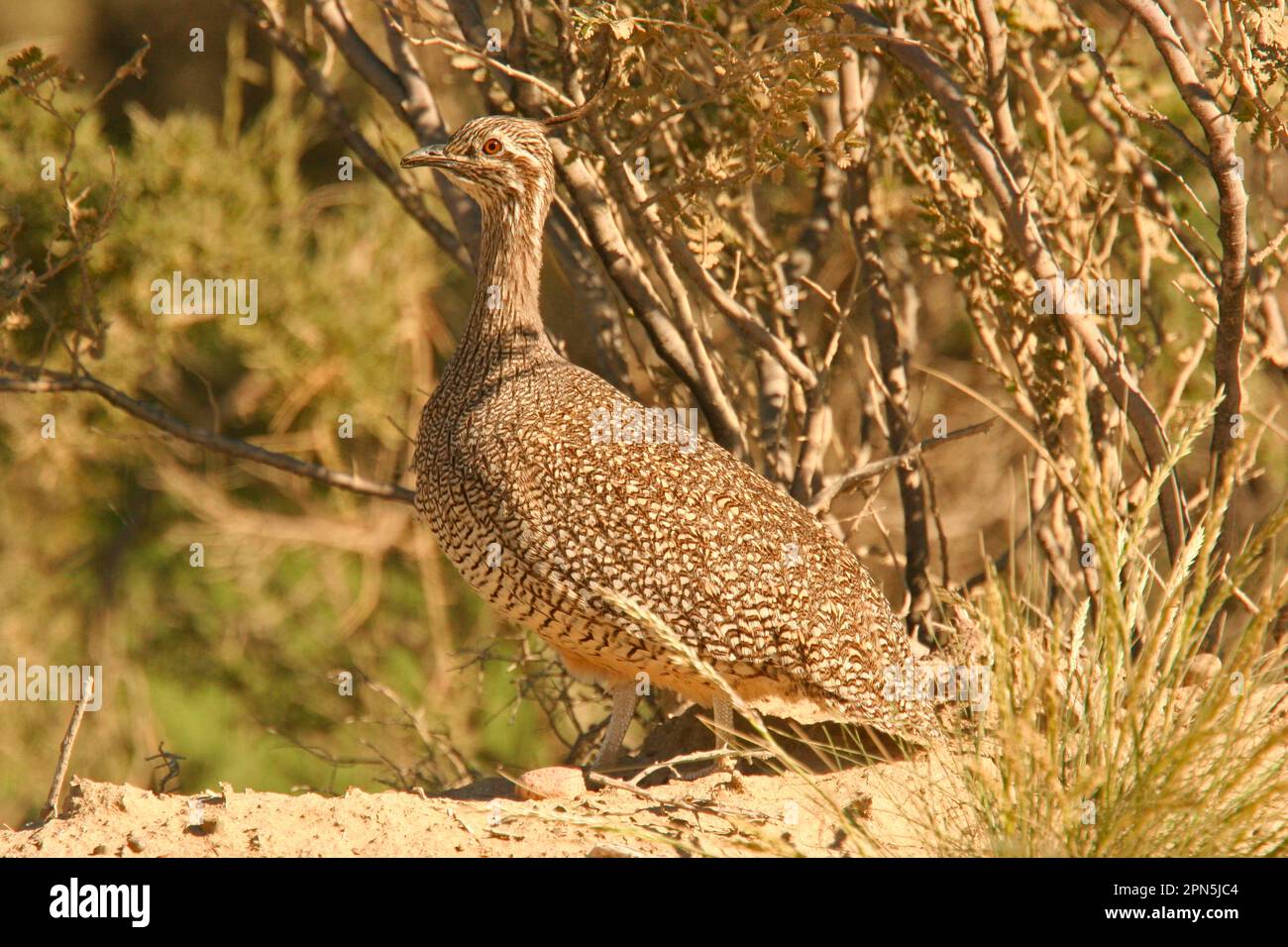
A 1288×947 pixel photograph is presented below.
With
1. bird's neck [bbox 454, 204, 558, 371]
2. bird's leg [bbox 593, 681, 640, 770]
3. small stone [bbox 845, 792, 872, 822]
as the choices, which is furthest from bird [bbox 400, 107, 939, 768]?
bird's neck [bbox 454, 204, 558, 371]

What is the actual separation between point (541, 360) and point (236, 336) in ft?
18.8

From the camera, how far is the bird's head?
565 centimetres

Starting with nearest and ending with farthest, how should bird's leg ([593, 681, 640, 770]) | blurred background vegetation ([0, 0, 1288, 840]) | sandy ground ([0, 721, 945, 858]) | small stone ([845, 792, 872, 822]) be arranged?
sandy ground ([0, 721, 945, 858]) → small stone ([845, 792, 872, 822]) → bird's leg ([593, 681, 640, 770]) → blurred background vegetation ([0, 0, 1288, 840])

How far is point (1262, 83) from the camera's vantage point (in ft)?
16.1

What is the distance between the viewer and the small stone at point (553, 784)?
4922 millimetres

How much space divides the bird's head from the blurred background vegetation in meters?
3.80

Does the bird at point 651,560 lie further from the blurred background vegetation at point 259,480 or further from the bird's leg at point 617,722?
the blurred background vegetation at point 259,480

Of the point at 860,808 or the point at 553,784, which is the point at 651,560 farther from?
the point at 860,808

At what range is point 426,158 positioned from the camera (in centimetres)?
559

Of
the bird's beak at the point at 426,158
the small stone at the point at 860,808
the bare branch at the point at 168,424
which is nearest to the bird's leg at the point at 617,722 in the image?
the small stone at the point at 860,808

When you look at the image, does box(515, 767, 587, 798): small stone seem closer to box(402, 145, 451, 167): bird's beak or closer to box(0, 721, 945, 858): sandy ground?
box(0, 721, 945, 858): sandy ground

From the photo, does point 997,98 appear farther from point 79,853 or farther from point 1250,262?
point 79,853

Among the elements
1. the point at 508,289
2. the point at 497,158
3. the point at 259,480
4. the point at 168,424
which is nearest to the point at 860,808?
the point at 508,289

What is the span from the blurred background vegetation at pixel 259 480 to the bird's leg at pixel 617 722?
163 inches
